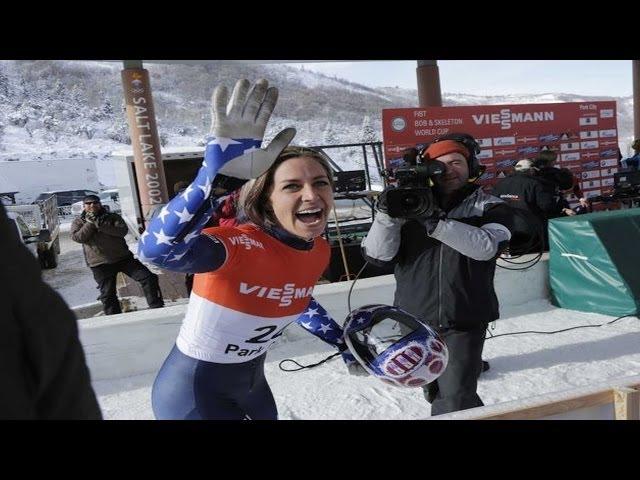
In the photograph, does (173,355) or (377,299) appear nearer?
(173,355)

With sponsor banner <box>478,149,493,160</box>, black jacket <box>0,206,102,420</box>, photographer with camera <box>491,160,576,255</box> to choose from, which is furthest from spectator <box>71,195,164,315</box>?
sponsor banner <box>478,149,493,160</box>

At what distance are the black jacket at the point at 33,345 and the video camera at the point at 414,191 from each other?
212 centimetres

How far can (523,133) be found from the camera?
9156mm

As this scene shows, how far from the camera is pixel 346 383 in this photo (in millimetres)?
4008

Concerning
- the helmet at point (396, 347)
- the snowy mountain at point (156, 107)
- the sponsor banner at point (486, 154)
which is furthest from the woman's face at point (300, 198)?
the snowy mountain at point (156, 107)

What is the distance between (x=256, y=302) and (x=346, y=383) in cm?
235

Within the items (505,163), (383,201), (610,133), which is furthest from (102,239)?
(610,133)

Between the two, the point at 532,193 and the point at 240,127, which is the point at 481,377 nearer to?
the point at 532,193

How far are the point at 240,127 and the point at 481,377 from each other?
3342 mm

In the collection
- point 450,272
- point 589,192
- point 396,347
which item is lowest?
Result: point 589,192

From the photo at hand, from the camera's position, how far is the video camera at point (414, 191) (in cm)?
256
